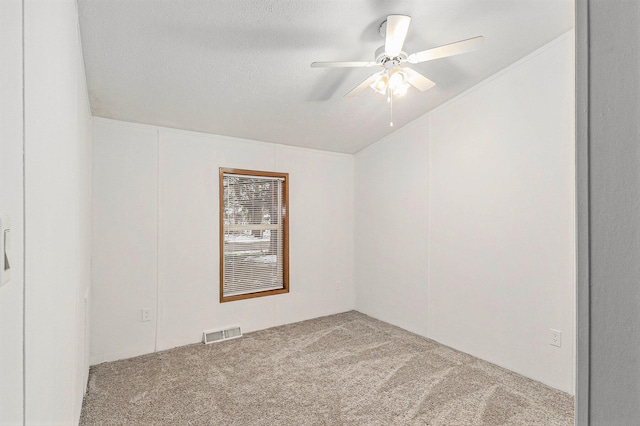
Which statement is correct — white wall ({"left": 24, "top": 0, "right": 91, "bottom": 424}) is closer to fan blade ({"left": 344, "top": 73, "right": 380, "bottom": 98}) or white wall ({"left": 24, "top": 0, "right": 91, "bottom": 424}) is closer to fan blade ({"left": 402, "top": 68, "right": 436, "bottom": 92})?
fan blade ({"left": 344, "top": 73, "right": 380, "bottom": 98})

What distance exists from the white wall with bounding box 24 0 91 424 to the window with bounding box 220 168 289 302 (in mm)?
2178

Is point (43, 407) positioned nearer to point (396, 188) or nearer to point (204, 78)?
point (204, 78)

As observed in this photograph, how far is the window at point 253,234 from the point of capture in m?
3.75

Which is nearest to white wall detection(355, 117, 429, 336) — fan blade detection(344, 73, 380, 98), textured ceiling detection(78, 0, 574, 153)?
textured ceiling detection(78, 0, 574, 153)

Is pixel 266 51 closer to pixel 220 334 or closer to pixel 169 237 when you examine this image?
pixel 169 237

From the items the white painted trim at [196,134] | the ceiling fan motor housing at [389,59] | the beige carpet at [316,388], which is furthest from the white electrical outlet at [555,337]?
the white painted trim at [196,134]

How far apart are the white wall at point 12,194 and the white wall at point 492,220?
3.08 metres

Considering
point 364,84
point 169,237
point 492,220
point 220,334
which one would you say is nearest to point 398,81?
point 364,84

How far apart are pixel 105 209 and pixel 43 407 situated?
247 cm

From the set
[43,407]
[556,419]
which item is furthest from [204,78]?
[556,419]

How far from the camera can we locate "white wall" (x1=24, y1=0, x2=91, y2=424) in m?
0.78

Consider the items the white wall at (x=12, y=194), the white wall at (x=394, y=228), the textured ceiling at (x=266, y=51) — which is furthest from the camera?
the white wall at (x=394, y=228)

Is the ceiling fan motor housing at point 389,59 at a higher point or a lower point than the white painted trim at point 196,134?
higher

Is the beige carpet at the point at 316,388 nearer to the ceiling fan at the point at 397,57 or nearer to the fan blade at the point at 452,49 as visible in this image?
the ceiling fan at the point at 397,57
